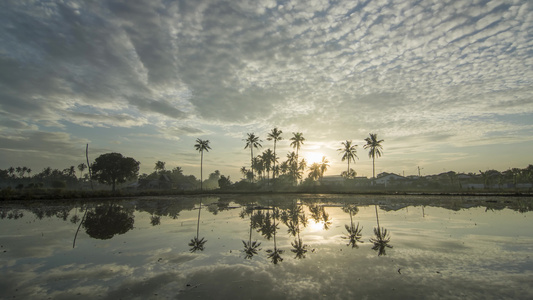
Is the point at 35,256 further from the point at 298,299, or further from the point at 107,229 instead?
the point at 298,299

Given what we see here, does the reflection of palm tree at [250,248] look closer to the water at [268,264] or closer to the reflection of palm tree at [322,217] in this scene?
the water at [268,264]

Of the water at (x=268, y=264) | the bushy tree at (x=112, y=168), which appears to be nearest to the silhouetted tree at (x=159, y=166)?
the bushy tree at (x=112, y=168)

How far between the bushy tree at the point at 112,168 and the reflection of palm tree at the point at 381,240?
3212 inches

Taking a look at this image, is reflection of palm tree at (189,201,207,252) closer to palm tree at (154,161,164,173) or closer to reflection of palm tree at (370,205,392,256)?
reflection of palm tree at (370,205,392,256)

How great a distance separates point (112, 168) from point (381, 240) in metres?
83.2

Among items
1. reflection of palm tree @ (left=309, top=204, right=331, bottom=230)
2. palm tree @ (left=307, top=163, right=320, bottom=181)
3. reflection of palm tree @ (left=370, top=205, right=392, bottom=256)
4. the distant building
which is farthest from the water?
the distant building

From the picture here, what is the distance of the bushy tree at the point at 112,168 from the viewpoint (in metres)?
75.9

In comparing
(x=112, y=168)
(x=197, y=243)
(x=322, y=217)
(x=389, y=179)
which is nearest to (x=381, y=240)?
(x=322, y=217)

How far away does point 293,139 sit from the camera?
81.4 meters

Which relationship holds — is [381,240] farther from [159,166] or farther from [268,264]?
[159,166]

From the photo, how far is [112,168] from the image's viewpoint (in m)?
76.4

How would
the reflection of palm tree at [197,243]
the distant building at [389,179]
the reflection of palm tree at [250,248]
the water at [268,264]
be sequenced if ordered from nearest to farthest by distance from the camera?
the water at [268,264] → the reflection of palm tree at [250,248] → the reflection of palm tree at [197,243] → the distant building at [389,179]

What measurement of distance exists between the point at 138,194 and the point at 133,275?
5233cm

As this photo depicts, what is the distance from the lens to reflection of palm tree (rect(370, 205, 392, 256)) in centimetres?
1059
